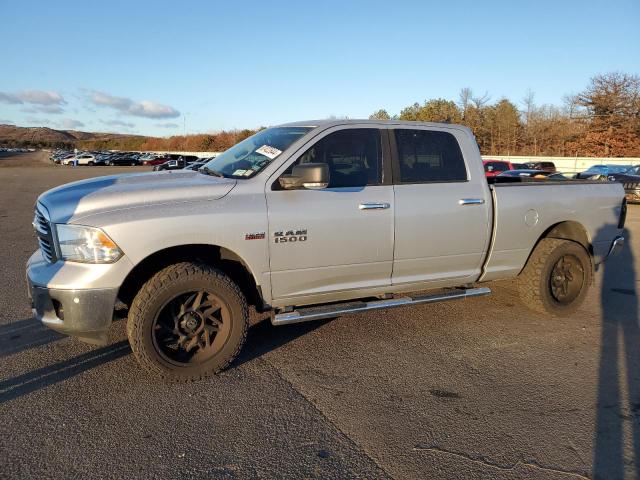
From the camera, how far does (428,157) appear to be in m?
4.60

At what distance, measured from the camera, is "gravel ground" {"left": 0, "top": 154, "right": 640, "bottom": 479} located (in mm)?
2730

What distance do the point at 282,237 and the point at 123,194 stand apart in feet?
3.93

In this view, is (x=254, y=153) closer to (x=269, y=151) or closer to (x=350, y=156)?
(x=269, y=151)

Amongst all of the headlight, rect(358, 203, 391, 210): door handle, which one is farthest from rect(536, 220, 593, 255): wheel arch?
the headlight

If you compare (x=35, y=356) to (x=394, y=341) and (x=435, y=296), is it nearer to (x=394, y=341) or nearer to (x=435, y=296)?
(x=394, y=341)

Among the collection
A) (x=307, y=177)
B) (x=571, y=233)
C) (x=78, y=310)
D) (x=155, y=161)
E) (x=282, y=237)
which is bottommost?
(x=78, y=310)

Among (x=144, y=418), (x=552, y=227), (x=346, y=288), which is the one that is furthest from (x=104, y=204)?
(x=552, y=227)

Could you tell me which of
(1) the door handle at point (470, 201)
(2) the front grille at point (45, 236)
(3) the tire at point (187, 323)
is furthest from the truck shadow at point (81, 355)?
(1) the door handle at point (470, 201)

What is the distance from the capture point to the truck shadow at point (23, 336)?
13.7 ft

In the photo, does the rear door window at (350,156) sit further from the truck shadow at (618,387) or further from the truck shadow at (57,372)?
the truck shadow at (618,387)

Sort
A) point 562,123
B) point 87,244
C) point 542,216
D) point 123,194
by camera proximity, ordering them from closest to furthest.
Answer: point 87,244 → point 123,194 → point 542,216 → point 562,123

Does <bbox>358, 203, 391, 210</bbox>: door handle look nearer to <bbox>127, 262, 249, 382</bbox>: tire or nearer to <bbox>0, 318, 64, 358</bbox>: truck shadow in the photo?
<bbox>127, 262, 249, 382</bbox>: tire

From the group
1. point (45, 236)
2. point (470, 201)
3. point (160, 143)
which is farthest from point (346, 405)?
point (160, 143)

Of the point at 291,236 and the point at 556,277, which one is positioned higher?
the point at 291,236
